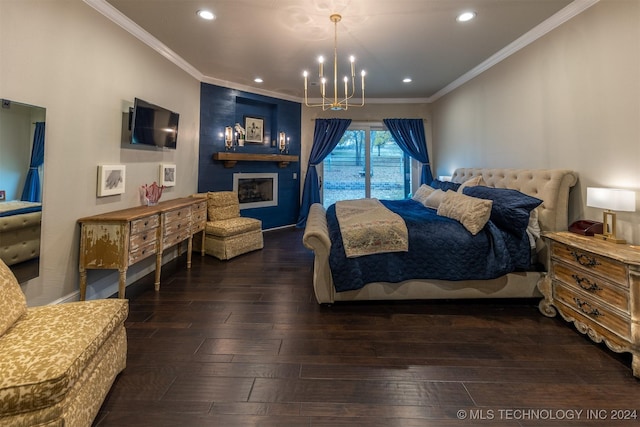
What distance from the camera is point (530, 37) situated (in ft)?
10.4

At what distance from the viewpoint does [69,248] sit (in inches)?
96.1

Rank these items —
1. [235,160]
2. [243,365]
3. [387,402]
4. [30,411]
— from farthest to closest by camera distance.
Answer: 1. [235,160]
2. [243,365]
3. [387,402]
4. [30,411]

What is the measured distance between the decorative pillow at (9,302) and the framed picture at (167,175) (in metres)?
2.39

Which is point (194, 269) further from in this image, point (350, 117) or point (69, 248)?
point (350, 117)

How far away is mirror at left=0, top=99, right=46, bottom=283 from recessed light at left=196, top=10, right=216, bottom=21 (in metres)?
1.64

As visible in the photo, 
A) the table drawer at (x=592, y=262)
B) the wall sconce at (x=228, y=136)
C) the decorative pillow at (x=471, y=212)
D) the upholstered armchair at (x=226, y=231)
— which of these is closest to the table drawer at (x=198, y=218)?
the upholstered armchair at (x=226, y=231)

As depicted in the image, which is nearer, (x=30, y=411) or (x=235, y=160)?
(x=30, y=411)

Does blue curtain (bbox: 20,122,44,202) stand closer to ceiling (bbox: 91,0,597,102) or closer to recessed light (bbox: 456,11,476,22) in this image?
ceiling (bbox: 91,0,597,102)

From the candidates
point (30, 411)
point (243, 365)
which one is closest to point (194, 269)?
point (243, 365)

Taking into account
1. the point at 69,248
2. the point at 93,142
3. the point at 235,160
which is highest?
the point at 235,160

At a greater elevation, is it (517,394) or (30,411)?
(30,411)

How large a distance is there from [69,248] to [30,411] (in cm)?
182

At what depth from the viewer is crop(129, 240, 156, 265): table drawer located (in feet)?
8.32

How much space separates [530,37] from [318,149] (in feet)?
12.7
